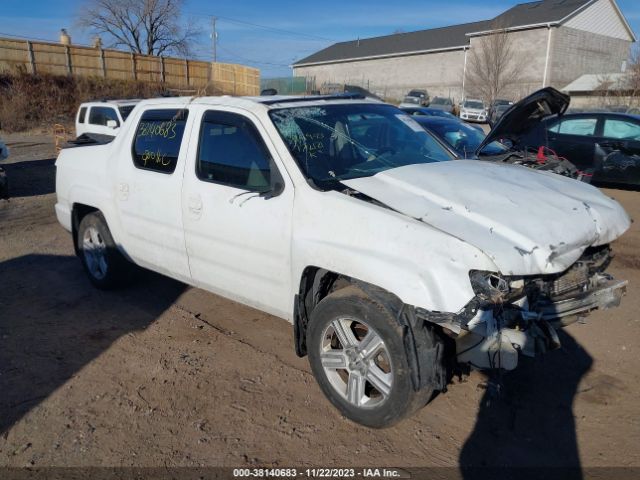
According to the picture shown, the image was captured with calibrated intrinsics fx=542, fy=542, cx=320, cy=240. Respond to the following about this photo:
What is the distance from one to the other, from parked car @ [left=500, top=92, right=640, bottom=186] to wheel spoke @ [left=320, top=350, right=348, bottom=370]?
27.1 ft

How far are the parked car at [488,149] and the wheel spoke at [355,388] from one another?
377 cm

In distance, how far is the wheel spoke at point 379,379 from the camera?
10.2 ft

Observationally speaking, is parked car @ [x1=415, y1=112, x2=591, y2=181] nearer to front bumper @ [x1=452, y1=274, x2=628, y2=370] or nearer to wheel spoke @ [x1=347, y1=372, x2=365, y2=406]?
front bumper @ [x1=452, y1=274, x2=628, y2=370]

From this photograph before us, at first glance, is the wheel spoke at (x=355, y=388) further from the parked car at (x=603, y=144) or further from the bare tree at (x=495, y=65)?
the bare tree at (x=495, y=65)

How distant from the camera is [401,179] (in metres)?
3.50

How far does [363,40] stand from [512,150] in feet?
196

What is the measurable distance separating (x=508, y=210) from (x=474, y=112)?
3265cm

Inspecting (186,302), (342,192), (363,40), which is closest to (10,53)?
(186,302)

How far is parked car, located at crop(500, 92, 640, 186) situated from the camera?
1017 cm

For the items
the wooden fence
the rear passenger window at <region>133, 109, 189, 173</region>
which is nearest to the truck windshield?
the rear passenger window at <region>133, 109, 189, 173</region>

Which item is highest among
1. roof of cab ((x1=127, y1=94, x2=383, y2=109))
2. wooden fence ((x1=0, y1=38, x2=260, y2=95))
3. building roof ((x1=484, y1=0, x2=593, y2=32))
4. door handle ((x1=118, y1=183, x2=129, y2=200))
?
building roof ((x1=484, y1=0, x2=593, y2=32))

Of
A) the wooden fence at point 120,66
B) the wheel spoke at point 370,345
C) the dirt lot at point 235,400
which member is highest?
the wooden fence at point 120,66

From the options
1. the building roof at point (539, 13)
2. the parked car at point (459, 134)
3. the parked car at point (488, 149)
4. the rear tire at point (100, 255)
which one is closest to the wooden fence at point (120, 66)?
the building roof at point (539, 13)

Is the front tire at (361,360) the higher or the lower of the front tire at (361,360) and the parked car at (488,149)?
the lower
